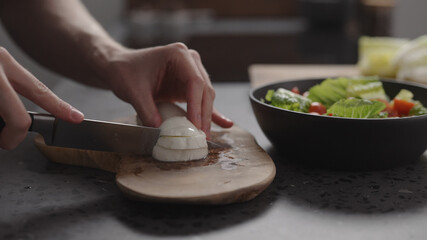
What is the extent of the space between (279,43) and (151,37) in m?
0.76

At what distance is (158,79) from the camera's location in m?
1.04

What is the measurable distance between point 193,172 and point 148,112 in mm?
194

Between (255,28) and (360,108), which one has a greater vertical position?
(360,108)

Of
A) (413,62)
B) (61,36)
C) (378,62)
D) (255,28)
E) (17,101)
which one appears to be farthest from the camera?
(255,28)

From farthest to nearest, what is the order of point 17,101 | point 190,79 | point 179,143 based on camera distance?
point 190,79 < point 179,143 < point 17,101

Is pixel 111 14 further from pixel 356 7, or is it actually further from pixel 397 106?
pixel 397 106

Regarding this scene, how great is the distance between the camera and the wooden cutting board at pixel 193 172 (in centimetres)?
76

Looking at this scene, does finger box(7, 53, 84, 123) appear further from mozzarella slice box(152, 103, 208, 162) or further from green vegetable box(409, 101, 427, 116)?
green vegetable box(409, 101, 427, 116)

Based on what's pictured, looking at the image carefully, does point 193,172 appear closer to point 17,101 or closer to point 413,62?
point 17,101

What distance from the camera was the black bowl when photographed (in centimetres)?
84

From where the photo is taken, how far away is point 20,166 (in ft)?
3.09

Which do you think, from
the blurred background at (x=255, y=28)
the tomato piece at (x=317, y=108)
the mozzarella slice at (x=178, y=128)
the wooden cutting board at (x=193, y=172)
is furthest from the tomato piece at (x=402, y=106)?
the blurred background at (x=255, y=28)

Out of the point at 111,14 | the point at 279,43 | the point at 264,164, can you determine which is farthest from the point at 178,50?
the point at 111,14

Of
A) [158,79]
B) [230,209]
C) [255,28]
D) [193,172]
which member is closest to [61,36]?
[158,79]
